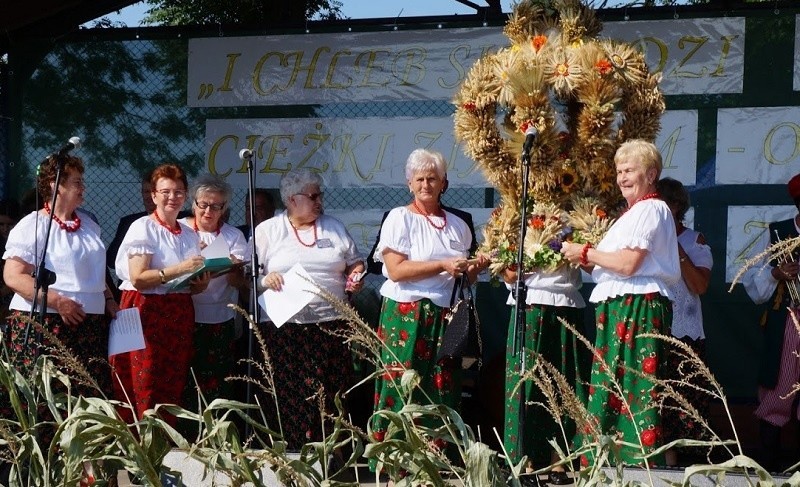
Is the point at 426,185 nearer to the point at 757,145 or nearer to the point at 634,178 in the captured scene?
the point at 634,178

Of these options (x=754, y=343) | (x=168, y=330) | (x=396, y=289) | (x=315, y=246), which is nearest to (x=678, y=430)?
(x=754, y=343)

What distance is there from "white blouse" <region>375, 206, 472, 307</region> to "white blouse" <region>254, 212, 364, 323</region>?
33 cm

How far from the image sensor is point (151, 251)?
17.1ft

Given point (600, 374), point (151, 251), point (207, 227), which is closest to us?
point (600, 374)

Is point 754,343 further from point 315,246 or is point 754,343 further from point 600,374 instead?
point 315,246

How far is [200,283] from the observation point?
5238mm

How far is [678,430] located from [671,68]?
211 cm

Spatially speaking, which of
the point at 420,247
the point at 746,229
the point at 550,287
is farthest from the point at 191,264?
the point at 746,229

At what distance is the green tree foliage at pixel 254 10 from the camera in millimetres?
7321

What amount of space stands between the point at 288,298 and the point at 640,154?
178cm

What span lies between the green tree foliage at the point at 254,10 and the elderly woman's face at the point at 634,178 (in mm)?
2916

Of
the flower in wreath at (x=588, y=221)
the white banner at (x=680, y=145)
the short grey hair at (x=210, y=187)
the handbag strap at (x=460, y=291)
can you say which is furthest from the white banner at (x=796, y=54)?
the short grey hair at (x=210, y=187)

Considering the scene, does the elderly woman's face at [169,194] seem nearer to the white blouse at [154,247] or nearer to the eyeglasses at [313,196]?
the white blouse at [154,247]

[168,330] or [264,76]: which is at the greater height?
[264,76]
